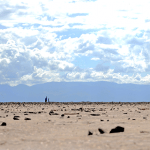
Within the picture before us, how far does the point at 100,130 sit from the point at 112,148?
2.89 metres

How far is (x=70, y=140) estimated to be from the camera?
27.5ft

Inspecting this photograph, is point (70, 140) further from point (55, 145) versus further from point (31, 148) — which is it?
point (31, 148)

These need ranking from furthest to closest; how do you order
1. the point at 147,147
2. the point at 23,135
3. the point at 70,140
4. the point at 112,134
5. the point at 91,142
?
the point at 23,135
the point at 112,134
the point at 70,140
the point at 91,142
the point at 147,147

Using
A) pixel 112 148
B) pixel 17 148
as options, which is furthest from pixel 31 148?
pixel 112 148

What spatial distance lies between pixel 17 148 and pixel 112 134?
329 cm

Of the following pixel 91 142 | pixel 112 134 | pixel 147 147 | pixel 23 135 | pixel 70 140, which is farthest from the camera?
pixel 23 135

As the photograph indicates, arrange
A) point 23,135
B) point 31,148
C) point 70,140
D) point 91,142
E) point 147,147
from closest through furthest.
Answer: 1. point 147,147
2. point 31,148
3. point 91,142
4. point 70,140
5. point 23,135

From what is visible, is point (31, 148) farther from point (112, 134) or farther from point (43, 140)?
point (112, 134)

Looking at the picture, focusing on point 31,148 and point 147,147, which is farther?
point 31,148

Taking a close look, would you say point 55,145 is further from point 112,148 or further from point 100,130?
point 100,130

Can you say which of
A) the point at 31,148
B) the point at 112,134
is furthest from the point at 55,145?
the point at 112,134

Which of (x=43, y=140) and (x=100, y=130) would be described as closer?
(x=43, y=140)

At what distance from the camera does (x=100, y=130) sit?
970 cm

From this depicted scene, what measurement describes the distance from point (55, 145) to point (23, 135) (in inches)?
96.7
